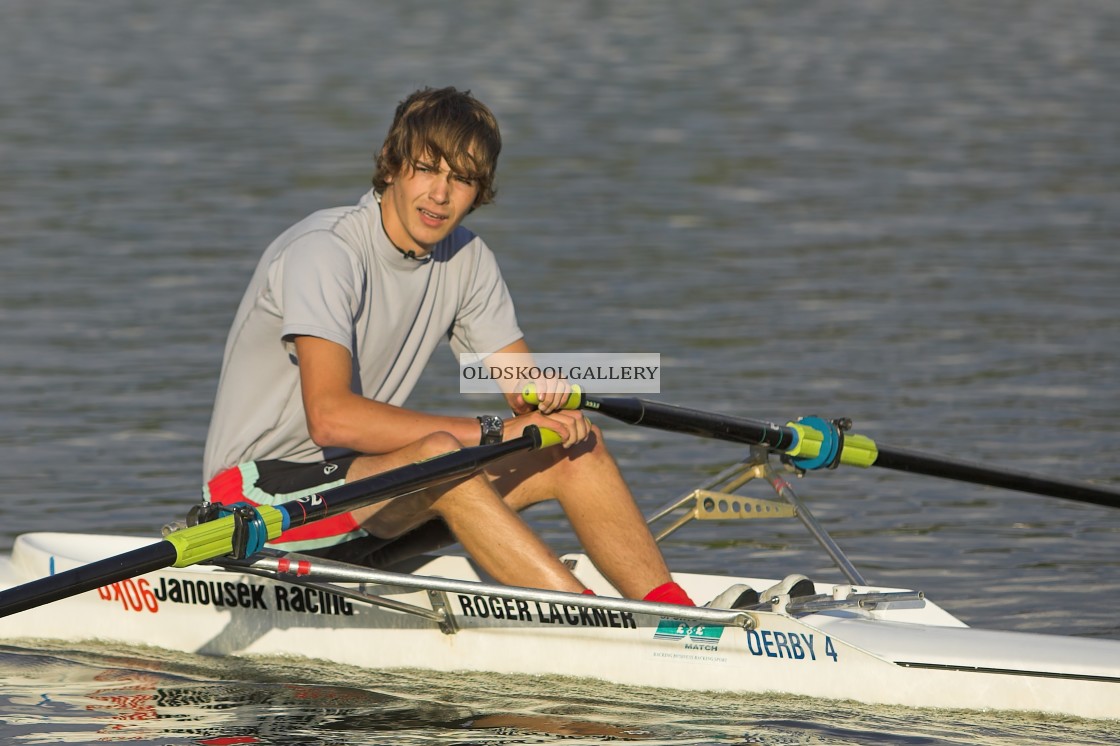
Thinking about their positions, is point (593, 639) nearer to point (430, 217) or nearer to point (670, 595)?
point (670, 595)

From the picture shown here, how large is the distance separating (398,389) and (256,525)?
1054 millimetres

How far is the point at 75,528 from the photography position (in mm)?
8414

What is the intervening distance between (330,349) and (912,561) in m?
3.35

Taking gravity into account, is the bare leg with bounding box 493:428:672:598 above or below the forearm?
below

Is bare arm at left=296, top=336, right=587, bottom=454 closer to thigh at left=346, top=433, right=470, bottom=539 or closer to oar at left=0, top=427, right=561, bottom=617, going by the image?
thigh at left=346, top=433, right=470, bottom=539

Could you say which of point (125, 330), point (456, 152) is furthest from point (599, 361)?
point (125, 330)

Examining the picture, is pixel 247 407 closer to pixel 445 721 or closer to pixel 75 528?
pixel 445 721

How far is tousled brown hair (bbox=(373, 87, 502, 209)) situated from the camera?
19.8 ft

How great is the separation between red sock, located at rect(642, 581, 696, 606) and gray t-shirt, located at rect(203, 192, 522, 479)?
1180 mm

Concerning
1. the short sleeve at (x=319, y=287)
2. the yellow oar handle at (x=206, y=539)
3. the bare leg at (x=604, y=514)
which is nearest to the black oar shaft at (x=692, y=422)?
the bare leg at (x=604, y=514)

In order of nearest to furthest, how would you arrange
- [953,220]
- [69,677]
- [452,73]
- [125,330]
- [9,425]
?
[69,677]
[9,425]
[125,330]
[953,220]
[452,73]

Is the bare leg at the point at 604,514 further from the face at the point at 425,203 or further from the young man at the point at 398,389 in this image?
the face at the point at 425,203

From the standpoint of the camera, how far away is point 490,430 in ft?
19.8

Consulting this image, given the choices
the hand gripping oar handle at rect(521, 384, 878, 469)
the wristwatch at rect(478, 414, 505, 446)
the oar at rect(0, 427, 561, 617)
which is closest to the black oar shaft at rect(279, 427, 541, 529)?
the oar at rect(0, 427, 561, 617)
